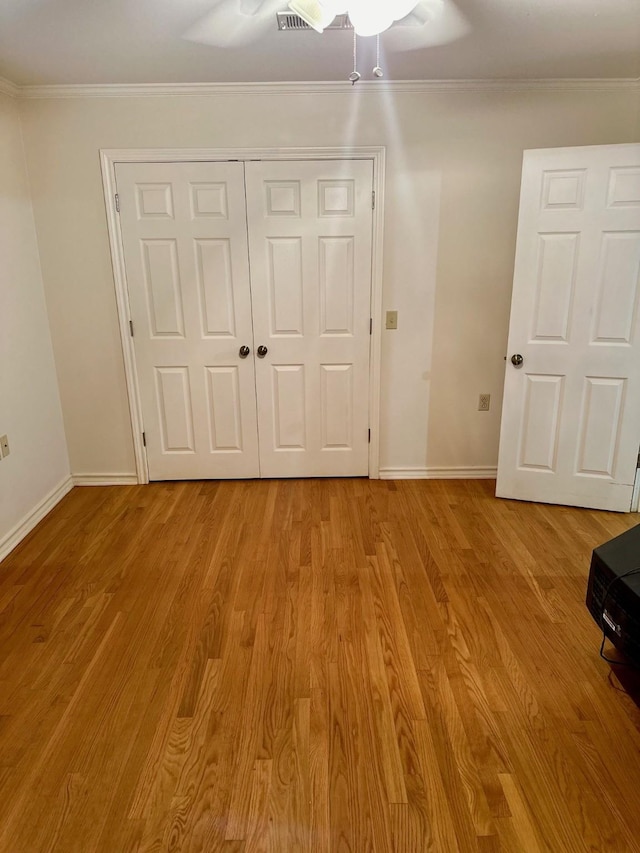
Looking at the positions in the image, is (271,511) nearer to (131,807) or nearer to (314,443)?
(314,443)

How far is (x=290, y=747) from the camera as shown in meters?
1.68

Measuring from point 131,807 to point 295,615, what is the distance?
93 cm

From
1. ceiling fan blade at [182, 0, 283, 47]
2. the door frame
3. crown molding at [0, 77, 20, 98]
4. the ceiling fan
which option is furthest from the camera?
the door frame

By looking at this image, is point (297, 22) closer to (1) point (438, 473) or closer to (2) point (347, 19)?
(2) point (347, 19)

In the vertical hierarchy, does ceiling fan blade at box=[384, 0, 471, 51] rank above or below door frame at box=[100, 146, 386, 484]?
above

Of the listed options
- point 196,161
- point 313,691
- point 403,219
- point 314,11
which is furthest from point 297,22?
point 313,691

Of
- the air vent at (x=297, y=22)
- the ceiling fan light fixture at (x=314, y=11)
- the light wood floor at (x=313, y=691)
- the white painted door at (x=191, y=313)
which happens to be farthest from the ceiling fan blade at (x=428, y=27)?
the light wood floor at (x=313, y=691)

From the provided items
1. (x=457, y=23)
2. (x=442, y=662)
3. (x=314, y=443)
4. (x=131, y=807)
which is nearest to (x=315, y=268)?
(x=314, y=443)

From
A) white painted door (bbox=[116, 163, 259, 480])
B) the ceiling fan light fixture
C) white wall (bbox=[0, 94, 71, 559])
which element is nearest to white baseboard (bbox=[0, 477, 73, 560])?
white wall (bbox=[0, 94, 71, 559])

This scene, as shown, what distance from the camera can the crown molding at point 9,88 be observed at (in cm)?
278

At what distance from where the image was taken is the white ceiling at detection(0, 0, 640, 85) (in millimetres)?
2039

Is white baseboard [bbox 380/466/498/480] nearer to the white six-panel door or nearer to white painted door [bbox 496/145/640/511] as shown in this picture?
the white six-panel door

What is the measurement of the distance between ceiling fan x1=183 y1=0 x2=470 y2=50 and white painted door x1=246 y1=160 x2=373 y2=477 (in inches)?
32.5

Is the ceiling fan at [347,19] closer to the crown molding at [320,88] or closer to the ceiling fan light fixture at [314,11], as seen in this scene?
the ceiling fan light fixture at [314,11]
